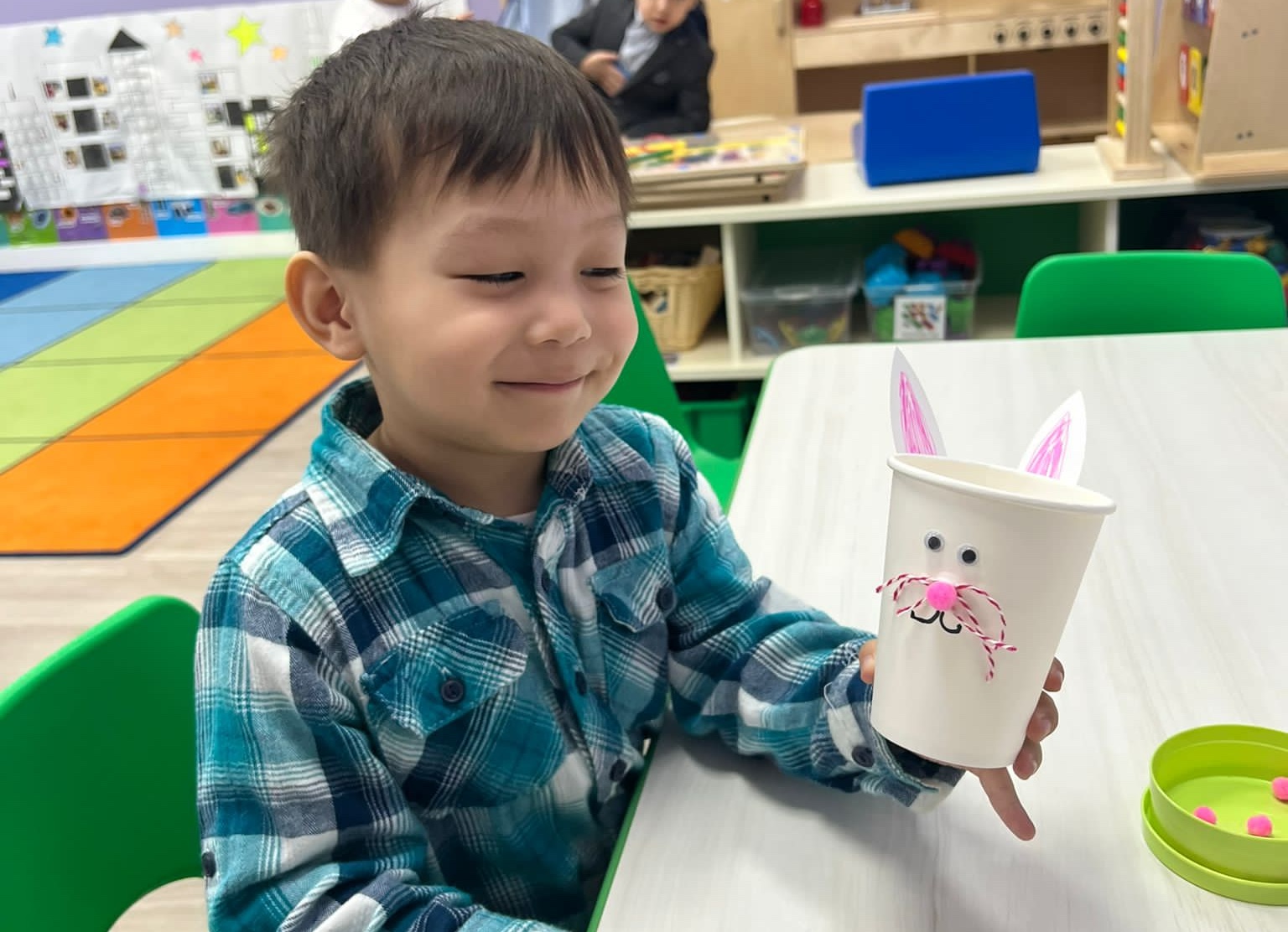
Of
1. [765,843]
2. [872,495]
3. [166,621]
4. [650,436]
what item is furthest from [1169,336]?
[166,621]

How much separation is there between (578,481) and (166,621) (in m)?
0.30

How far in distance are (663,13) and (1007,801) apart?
2.04m

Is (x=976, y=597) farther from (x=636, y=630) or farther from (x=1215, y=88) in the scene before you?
(x=1215, y=88)

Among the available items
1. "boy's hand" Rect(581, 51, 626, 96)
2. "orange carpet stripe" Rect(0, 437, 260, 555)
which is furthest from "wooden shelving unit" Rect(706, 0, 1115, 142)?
"orange carpet stripe" Rect(0, 437, 260, 555)

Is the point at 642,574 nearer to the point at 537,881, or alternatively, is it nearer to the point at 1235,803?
the point at 537,881

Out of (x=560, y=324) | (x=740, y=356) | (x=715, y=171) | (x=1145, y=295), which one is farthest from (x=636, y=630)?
(x=740, y=356)

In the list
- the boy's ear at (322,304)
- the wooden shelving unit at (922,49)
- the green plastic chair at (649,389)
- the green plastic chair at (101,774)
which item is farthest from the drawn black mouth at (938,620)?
the wooden shelving unit at (922,49)

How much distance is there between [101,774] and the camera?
72 centimetres

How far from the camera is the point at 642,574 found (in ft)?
2.44

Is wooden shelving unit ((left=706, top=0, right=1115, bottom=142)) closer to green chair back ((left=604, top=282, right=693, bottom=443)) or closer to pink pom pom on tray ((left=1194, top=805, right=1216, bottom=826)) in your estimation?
green chair back ((left=604, top=282, right=693, bottom=443))

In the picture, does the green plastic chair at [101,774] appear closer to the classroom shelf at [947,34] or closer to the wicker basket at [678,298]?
the wicker basket at [678,298]

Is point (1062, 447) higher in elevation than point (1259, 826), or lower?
higher

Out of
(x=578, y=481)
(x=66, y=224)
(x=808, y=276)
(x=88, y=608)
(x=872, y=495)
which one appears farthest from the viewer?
(x=66, y=224)

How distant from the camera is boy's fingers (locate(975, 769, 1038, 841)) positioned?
0.58m
